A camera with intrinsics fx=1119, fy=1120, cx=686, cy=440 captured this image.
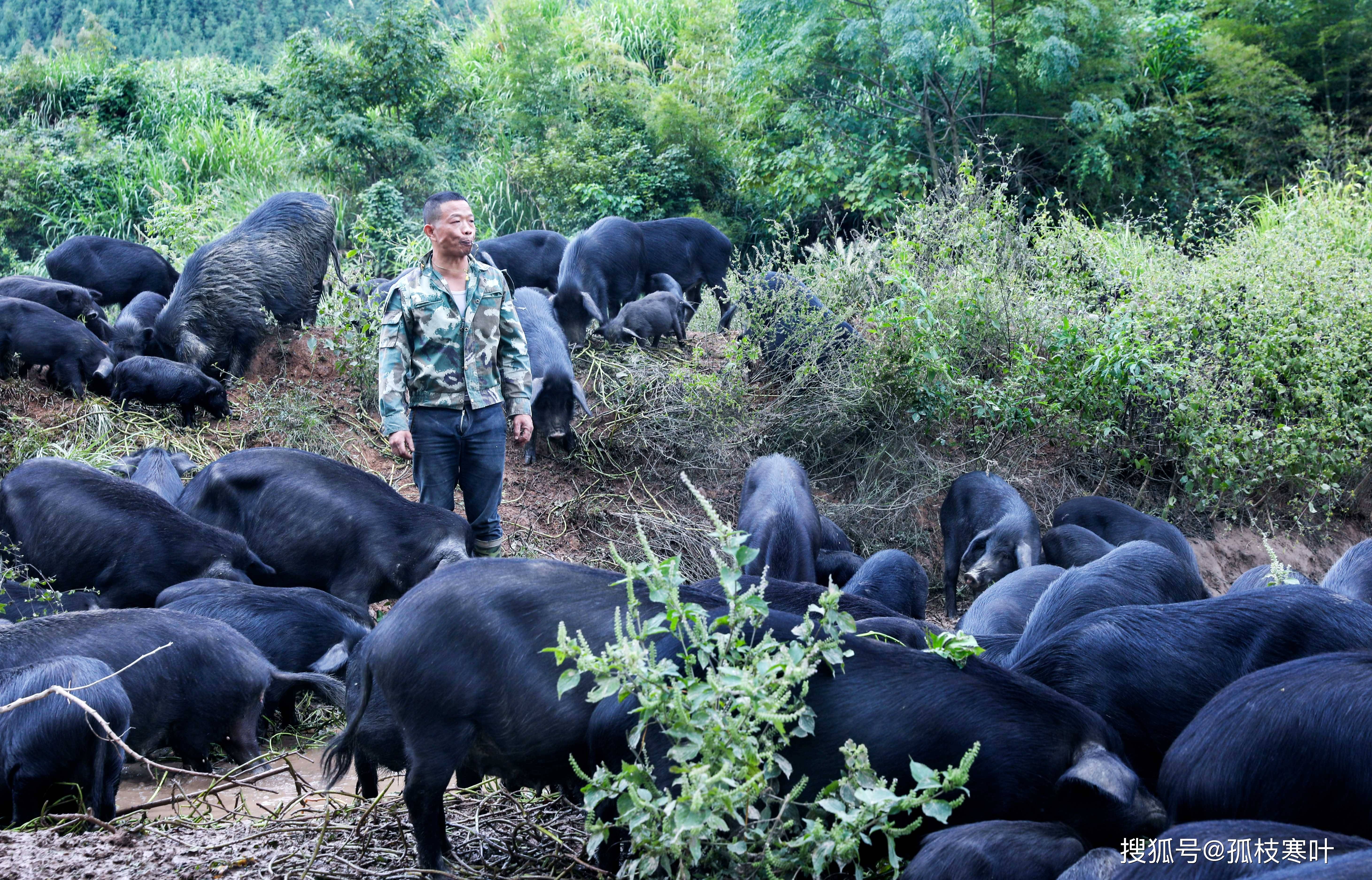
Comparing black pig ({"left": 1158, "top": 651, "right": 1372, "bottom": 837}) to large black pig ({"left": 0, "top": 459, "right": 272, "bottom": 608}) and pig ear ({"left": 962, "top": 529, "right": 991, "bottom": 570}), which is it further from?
large black pig ({"left": 0, "top": 459, "right": 272, "bottom": 608})

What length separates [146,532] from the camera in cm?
575

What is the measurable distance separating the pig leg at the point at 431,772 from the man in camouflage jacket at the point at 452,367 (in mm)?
2520

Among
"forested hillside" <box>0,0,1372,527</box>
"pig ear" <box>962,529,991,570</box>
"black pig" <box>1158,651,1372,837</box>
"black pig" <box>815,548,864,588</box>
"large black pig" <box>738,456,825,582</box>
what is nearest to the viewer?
"black pig" <box>1158,651,1372,837</box>

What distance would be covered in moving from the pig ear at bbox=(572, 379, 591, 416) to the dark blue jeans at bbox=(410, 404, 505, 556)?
1629 millimetres

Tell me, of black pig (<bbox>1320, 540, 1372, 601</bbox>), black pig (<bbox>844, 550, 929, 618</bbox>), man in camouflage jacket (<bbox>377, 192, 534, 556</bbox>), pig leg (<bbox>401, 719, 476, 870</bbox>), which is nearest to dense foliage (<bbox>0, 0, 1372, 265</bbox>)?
black pig (<bbox>844, 550, 929, 618</bbox>)

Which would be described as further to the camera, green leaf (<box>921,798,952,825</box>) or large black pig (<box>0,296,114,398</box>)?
large black pig (<box>0,296,114,398</box>)

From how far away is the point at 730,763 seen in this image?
2592 millimetres

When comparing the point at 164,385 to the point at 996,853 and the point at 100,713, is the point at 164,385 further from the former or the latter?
the point at 996,853

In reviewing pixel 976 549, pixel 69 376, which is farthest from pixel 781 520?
pixel 69 376

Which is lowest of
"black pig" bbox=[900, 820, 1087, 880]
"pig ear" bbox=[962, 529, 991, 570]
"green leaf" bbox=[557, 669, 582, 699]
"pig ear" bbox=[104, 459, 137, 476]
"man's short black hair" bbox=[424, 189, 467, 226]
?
"pig ear" bbox=[962, 529, 991, 570]

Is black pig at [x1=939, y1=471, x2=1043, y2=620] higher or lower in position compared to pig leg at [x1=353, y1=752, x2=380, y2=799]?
lower

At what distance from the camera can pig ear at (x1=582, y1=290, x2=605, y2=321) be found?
9094mm

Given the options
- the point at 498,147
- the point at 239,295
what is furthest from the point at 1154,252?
the point at 498,147

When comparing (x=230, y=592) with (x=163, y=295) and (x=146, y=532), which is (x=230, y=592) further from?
(x=163, y=295)
